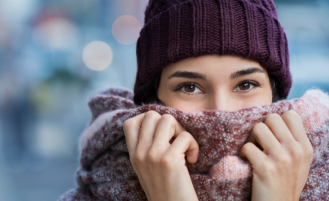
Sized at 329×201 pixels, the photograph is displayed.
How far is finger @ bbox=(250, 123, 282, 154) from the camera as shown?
86 cm

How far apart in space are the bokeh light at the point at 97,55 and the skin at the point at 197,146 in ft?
21.4

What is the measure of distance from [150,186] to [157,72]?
46 cm

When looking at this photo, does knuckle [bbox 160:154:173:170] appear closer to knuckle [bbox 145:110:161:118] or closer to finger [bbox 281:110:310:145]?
knuckle [bbox 145:110:161:118]

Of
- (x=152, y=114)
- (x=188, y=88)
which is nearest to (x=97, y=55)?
(x=188, y=88)

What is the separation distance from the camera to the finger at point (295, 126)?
890 mm

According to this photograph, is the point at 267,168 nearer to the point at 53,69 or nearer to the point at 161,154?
the point at 161,154

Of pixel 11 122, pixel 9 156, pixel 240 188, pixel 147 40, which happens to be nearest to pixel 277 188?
pixel 240 188

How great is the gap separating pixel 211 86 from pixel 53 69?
23.2 feet

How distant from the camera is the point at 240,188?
885mm

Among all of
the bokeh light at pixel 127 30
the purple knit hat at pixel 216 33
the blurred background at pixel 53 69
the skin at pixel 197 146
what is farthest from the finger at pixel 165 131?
the bokeh light at pixel 127 30

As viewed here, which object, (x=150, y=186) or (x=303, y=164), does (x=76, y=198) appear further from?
Result: (x=303, y=164)

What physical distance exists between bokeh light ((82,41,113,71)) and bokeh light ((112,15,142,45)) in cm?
44

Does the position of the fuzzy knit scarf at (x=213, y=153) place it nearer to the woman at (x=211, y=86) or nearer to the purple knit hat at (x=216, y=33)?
the woman at (x=211, y=86)

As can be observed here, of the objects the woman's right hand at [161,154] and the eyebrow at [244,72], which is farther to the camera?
the eyebrow at [244,72]
